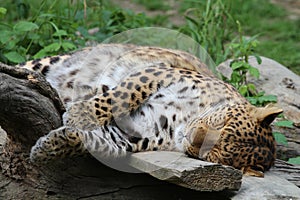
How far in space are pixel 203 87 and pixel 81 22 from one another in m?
3.74

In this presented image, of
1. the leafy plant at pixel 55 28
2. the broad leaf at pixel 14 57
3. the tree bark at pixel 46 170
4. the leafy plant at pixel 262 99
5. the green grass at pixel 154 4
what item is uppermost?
the green grass at pixel 154 4

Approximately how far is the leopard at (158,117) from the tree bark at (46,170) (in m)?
0.16

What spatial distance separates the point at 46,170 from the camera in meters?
5.61

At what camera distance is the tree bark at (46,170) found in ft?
17.4

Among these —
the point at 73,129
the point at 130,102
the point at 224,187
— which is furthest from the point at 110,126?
the point at 224,187

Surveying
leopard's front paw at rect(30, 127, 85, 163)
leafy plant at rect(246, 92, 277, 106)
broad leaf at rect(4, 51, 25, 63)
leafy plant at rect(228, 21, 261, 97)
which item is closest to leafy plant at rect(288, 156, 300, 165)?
leafy plant at rect(246, 92, 277, 106)

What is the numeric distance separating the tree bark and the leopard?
0.16 m

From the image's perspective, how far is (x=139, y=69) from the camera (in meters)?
6.57

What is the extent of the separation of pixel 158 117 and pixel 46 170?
1147mm

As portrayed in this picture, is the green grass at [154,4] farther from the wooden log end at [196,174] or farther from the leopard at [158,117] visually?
the wooden log end at [196,174]

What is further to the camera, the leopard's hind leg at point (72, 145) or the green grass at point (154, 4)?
the green grass at point (154, 4)

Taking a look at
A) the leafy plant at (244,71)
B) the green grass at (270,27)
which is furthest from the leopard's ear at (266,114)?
the green grass at (270,27)

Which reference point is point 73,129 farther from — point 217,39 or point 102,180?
point 217,39

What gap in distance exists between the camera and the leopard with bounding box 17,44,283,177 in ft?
19.0
